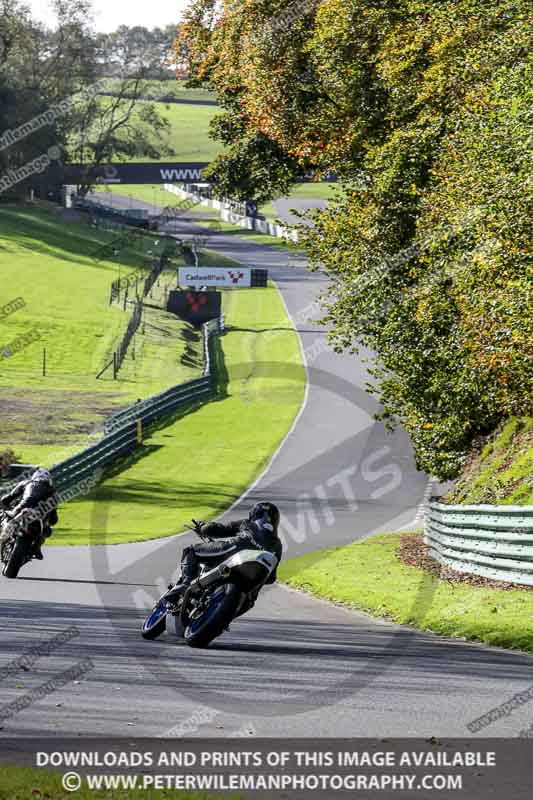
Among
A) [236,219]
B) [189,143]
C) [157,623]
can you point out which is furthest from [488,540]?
[189,143]

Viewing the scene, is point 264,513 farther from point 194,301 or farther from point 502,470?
point 194,301

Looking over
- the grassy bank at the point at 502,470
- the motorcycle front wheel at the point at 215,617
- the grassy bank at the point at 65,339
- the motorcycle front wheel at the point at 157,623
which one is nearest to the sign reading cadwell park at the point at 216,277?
the grassy bank at the point at 65,339

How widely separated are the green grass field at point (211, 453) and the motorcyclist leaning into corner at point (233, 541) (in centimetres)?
469

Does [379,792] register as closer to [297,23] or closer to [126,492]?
[297,23]

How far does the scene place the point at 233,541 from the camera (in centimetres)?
1177

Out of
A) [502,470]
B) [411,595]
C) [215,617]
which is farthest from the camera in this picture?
[502,470]

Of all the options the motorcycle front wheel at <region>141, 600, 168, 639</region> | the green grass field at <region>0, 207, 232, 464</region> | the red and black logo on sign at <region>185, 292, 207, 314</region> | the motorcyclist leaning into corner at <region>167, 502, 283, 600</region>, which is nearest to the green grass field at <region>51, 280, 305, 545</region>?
the green grass field at <region>0, 207, 232, 464</region>

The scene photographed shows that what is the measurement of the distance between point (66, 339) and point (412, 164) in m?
45.0

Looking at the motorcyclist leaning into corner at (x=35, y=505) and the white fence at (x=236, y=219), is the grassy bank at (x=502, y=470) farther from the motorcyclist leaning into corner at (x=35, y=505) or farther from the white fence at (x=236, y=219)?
the white fence at (x=236, y=219)

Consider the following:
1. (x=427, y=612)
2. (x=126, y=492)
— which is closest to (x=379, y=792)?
(x=427, y=612)

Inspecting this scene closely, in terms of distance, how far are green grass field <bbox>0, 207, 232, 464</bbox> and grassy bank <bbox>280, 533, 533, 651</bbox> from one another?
1785cm

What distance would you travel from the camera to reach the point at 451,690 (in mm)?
10031

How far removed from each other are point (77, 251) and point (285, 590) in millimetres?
81573

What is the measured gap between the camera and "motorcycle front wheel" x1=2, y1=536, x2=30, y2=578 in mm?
19375
